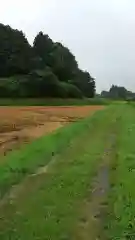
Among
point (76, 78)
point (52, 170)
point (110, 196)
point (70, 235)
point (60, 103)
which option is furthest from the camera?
point (76, 78)

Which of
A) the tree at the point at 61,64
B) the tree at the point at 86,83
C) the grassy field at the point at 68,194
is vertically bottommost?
the grassy field at the point at 68,194

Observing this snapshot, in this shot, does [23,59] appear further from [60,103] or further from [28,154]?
[28,154]

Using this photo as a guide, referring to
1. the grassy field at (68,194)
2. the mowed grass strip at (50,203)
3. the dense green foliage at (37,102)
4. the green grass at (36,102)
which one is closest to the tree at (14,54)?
the dense green foliage at (37,102)

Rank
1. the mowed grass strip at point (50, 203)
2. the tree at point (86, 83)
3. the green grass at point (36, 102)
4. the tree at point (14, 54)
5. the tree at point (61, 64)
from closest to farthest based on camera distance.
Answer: the mowed grass strip at point (50, 203) → the green grass at point (36, 102) → the tree at point (14, 54) → the tree at point (61, 64) → the tree at point (86, 83)

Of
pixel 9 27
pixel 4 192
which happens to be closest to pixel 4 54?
pixel 9 27

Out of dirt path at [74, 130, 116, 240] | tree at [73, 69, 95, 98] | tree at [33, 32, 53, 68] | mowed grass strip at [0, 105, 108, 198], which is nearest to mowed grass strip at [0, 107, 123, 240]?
dirt path at [74, 130, 116, 240]

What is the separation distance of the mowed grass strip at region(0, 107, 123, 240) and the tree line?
176 ft

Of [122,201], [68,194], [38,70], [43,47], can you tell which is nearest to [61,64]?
[43,47]

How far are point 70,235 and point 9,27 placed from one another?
278 feet

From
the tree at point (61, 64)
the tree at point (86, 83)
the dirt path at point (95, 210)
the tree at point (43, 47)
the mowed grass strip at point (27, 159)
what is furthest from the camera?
the tree at point (86, 83)

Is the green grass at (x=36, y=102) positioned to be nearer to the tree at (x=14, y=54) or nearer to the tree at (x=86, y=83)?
the tree at (x=14, y=54)

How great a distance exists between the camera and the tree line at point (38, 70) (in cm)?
6456

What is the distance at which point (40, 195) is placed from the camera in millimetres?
7621

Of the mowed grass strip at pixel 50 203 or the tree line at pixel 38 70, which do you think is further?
the tree line at pixel 38 70
